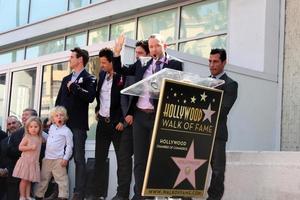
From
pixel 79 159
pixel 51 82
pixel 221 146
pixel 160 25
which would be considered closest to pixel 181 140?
pixel 221 146

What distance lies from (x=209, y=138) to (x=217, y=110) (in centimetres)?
26

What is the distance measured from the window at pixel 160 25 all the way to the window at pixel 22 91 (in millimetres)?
3585

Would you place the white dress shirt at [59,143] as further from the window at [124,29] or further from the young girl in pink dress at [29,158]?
the window at [124,29]

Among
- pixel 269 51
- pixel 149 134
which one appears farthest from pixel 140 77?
pixel 269 51

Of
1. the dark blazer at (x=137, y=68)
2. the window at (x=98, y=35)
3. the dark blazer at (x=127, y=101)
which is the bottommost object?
the dark blazer at (x=127, y=101)

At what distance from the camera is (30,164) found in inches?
296

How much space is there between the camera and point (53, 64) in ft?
32.9

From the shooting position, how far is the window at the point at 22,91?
35.3 ft

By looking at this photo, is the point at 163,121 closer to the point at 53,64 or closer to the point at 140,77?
the point at 140,77

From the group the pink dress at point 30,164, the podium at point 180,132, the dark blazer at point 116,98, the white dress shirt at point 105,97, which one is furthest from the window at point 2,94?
the podium at point 180,132

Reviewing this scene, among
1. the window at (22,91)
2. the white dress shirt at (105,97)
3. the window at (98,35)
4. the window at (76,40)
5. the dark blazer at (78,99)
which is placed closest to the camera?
the white dress shirt at (105,97)

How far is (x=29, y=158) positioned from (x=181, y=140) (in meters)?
3.62

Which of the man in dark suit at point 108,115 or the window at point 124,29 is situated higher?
the window at point 124,29

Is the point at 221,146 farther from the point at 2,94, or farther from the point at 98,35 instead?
the point at 98,35
